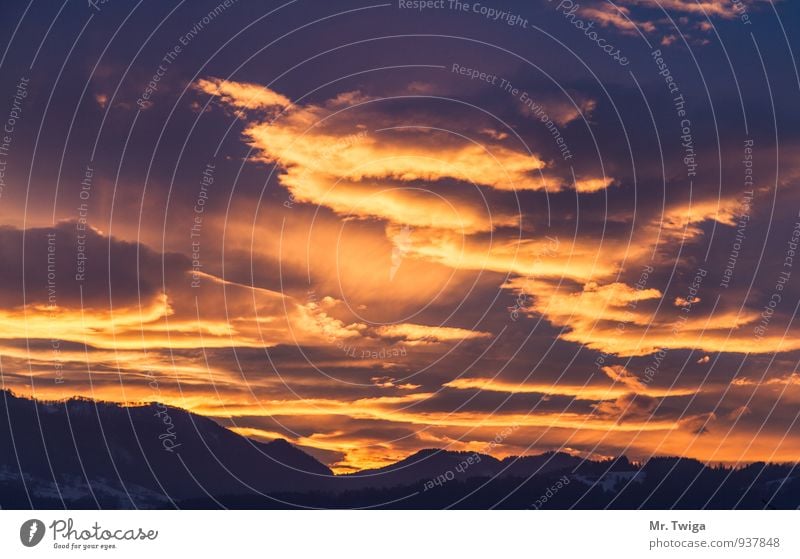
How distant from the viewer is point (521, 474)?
1262 inches

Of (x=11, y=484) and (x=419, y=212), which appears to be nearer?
(x=11, y=484)

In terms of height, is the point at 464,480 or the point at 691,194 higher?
the point at 691,194

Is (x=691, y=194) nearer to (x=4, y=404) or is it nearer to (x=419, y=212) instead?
(x=419, y=212)

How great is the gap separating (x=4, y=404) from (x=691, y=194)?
22.0 metres

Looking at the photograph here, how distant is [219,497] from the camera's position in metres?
30.2
